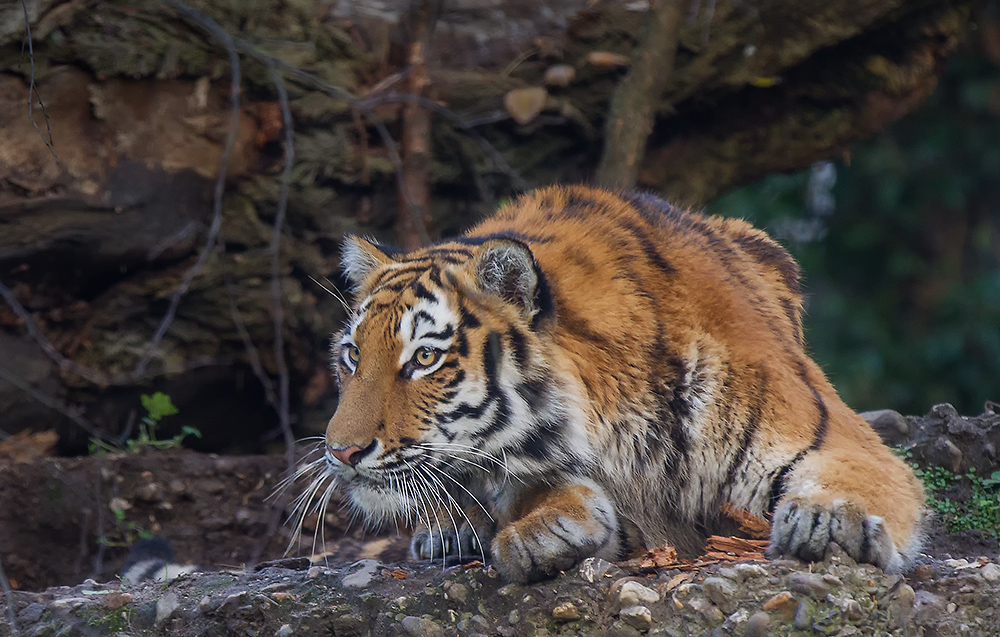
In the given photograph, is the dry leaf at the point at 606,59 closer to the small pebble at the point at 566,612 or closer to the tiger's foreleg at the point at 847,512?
the tiger's foreleg at the point at 847,512

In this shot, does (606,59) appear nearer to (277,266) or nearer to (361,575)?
(277,266)

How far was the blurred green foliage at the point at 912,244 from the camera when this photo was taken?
8070 millimetres

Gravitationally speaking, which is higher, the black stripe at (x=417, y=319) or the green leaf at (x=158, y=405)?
the black stripe at (x=417, y=319)

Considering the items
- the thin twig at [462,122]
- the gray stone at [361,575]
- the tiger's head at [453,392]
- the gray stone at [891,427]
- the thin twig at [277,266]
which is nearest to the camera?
the tiger's head at [453,392]

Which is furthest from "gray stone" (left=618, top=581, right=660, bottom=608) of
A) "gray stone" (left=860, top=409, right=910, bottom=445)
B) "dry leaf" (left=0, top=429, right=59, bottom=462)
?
"dry leaf" (left=0, top=429, right=59, bottom=462)

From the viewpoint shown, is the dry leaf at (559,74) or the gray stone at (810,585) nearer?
the gray stone at (810,585)

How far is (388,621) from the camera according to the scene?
2.66 m

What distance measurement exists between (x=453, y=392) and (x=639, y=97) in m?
2.87

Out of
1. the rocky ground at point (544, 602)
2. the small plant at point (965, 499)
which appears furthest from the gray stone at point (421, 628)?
the small plant at point (965, 499)

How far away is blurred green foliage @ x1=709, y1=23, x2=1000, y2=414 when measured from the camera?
8.07 metres

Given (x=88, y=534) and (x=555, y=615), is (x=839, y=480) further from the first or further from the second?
(x=88, y=534)

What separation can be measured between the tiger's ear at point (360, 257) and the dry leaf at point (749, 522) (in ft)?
4.10

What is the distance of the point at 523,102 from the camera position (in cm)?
530

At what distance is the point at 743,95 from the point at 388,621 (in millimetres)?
4216
